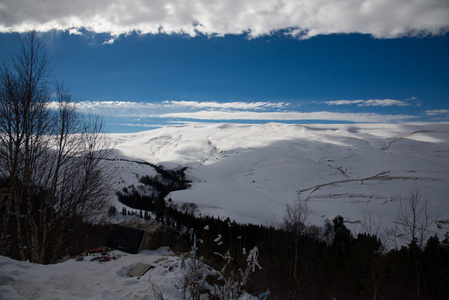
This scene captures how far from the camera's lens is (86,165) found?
1024 cm

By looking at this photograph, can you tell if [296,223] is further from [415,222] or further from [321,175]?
[321,175]

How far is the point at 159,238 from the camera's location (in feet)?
39.6

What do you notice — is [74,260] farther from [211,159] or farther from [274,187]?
[211,159]

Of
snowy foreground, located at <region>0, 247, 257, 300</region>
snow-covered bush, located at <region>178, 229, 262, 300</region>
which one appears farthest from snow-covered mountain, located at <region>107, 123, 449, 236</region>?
snow-covered bush, located at <region>178, 229, 262, 300</region>

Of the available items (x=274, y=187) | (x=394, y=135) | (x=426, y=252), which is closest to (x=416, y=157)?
(x=394, y=135)

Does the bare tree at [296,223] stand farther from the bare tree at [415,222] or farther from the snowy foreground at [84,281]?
the snowy foreground at [84,281]

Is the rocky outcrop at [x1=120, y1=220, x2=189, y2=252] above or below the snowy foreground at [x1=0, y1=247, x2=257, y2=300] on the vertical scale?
below

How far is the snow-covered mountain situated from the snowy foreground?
184ft

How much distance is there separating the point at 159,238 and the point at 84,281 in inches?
211

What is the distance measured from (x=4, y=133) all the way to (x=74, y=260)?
4975 mm

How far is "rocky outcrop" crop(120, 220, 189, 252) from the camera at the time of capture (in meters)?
11.6

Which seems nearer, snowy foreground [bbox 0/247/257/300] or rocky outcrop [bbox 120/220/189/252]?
snowy foreground [bbox 0/247/257/300]

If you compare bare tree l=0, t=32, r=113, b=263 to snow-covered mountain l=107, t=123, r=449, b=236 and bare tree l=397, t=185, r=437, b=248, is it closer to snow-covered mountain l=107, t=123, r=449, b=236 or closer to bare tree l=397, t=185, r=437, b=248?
bare tree l=397, t=185, r=437, b=248

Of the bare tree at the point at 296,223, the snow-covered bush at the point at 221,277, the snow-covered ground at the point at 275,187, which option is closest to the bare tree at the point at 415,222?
the bare tree at the point at 296,223
